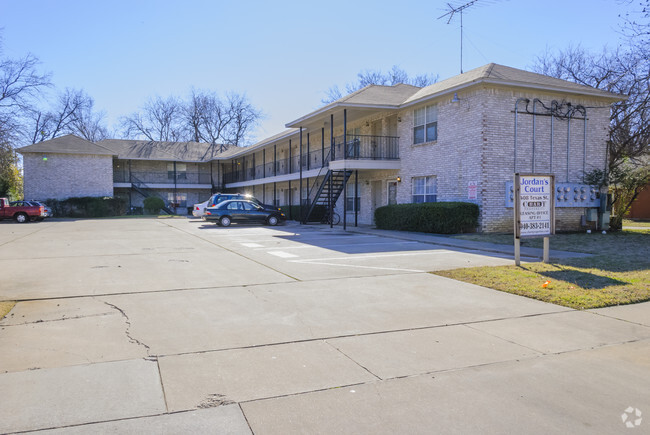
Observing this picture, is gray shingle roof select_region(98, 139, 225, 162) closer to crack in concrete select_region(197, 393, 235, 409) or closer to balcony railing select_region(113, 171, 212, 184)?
balcony railing select_region(113, 171, 212, 184)

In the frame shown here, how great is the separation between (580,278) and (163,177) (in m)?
Answer: 44.2

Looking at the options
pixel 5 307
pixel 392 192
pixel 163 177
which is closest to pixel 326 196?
pixel 392 192

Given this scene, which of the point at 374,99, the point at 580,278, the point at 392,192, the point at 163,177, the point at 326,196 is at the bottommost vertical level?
the point at 580,278

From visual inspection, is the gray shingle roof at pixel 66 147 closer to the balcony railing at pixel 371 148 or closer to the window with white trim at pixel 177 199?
the window with white trim at pixel 177 199

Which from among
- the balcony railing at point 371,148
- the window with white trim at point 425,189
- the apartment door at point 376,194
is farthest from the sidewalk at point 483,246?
the apartment door at point 376,194

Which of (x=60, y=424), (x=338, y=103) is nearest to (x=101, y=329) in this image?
(x=60, y=424)

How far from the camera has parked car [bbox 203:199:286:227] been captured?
949 inches

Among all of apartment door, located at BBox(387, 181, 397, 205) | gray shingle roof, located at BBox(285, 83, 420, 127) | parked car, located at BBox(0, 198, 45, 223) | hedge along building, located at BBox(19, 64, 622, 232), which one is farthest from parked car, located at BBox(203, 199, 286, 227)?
parked car, located at BBox(0, 198, 45, 223)

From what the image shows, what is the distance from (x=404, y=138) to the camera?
2186 cm

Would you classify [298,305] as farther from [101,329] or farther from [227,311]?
[101,329]

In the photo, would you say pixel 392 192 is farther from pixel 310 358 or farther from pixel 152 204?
pixel 152 204

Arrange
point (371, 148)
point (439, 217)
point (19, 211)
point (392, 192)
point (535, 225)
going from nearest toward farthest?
point (535, 225) < point (439, 217) < point (392, 192) < point (371, 148) < point (19, 211)

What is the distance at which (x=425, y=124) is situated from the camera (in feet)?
67.1

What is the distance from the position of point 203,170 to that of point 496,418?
48771 mm
